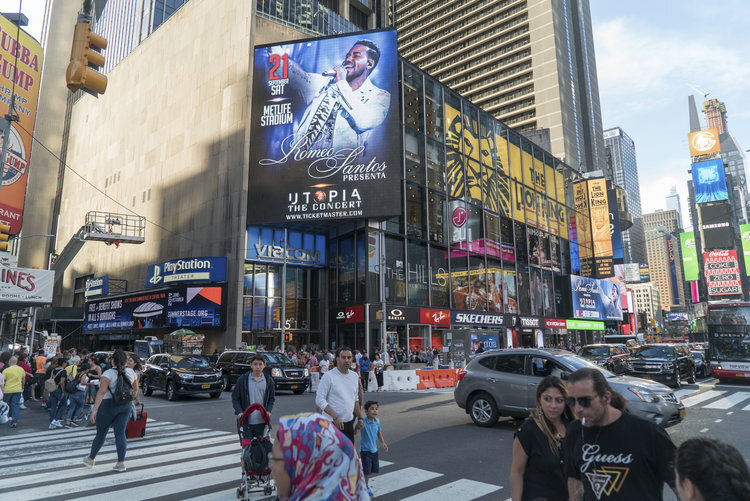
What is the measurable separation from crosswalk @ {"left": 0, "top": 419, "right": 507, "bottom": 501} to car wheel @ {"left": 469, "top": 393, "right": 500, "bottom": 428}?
12.1 feet

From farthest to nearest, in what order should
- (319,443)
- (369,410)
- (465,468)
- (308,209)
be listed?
(308,209)
(465,468)
(369,410)
(319,443)

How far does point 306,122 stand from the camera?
30.7 metres

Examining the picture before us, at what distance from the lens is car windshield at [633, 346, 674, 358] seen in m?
18.4

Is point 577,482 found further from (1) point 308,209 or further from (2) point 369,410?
(1) point 308,209

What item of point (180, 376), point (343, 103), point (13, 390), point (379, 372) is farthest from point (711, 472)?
point (343, 103)


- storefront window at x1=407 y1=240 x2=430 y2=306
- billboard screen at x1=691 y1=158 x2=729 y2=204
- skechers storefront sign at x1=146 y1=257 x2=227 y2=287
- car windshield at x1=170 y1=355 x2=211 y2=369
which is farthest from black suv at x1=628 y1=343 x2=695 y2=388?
billboard screen at x1=691 y1=158 x2=729 y2=204

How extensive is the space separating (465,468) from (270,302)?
26631mm

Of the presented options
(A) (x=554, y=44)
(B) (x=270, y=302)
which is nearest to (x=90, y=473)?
(B) (x=270, y=302)

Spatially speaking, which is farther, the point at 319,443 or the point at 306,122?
the point at 306,122

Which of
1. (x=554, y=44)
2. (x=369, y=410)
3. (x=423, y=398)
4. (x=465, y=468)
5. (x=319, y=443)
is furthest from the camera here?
(x=554, y=44)

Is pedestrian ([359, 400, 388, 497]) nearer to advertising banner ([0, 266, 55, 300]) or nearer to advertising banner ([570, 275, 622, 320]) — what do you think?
advertising banner ([0, 266, 55, 300])

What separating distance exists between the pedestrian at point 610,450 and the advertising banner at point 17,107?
1373 inches

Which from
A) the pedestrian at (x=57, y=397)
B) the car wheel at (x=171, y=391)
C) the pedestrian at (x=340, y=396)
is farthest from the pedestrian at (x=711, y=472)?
the car wheel at (x=171, y=391)

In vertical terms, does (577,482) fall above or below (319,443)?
below
